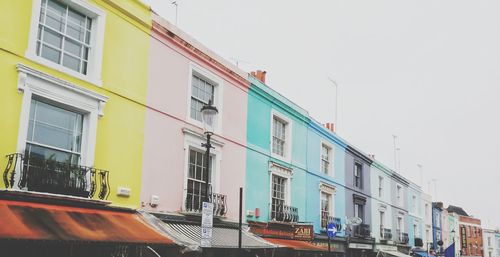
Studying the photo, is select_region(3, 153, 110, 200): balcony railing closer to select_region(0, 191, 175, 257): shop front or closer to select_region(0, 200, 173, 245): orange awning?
select_region(0, 191, 175, 257): shop front

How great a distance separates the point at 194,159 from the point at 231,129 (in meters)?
2.15

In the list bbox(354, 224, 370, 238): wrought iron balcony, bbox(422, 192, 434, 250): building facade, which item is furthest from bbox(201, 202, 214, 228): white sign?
bbox(422, 192, 434, 250): building facade

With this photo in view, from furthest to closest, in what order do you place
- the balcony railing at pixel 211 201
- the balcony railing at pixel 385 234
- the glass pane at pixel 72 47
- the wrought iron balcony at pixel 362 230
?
the balcony railing at pixel 385 234
the wrought iron balcony at pixel 362 230
the balcony railing at pixel 211 201
the glass pane at pixel 72 47

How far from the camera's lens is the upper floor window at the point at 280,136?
19656 mm

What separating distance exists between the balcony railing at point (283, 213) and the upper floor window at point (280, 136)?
1976 millimetres

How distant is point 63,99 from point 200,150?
531cm

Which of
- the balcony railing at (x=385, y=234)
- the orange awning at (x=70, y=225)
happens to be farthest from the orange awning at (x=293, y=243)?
the balcony railing at (x=385, y=234)

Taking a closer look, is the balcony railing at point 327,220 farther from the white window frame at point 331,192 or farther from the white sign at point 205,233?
the white sign at point 205,233

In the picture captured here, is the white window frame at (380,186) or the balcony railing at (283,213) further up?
the white window frame at (380,186)

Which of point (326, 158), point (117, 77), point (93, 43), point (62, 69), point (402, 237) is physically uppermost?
point (93, 43)

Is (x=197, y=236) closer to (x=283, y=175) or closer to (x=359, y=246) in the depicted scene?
(x=283, y=175)

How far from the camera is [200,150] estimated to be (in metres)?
15.2

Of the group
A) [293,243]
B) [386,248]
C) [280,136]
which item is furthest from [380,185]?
[293,243]

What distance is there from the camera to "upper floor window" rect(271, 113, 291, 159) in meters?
19.7
